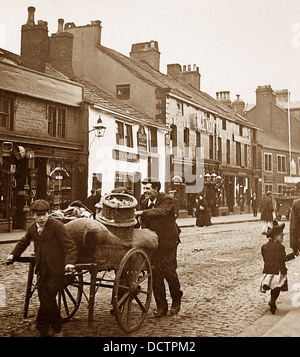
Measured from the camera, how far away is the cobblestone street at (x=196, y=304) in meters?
4.98

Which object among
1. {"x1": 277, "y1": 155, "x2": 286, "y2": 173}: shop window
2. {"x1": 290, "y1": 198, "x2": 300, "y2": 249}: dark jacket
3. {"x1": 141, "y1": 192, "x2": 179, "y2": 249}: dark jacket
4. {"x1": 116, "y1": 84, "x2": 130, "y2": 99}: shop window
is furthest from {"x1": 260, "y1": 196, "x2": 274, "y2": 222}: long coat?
{"x1": 277, "y1": 155, "x2": 286, "y2": 173}: shop window

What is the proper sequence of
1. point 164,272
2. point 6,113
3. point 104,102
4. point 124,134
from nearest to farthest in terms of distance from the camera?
point 164,272, point 6,113, point 104,102, point 124,134

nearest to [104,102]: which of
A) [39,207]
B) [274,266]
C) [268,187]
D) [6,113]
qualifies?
[6,113]

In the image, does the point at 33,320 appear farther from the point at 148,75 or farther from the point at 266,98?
the point at 266,98

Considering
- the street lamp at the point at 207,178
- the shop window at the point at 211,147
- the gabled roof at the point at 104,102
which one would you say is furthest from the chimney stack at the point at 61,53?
the shop window at the point at 211,147

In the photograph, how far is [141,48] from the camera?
1237 inches

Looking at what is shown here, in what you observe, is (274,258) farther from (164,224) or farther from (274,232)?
(164,224)

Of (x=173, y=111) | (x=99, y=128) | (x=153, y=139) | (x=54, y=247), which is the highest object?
(x=173, y=111)

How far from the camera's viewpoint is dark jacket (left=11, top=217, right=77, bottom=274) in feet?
14.9

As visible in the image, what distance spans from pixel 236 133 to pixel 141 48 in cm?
983

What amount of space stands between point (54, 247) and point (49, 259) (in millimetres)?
119

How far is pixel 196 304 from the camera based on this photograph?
6.30 m
